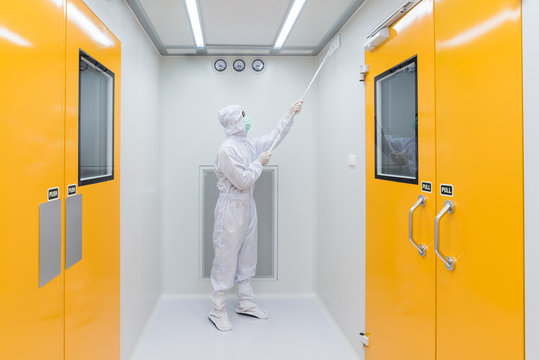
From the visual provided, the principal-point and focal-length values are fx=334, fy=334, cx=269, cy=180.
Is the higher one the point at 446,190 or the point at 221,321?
the point at 446,190

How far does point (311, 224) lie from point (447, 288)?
2022mm

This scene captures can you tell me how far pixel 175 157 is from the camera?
10.5 ft

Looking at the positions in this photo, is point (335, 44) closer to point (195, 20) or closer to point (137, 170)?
point (195, 20)

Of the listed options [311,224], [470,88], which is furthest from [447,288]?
[311,224]

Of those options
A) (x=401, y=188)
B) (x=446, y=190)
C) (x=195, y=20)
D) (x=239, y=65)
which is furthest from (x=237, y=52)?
(x=446, y=190)

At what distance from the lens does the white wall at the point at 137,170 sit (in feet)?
6.69

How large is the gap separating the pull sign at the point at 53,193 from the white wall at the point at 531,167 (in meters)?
1.57

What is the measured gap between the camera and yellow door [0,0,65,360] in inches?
39.0

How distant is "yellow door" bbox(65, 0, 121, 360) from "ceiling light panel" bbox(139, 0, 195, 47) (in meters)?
0.45

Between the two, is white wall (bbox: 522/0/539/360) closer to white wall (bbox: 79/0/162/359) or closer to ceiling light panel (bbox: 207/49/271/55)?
white wall (bbox: 79/0/162/359)

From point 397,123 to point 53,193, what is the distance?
1.59m

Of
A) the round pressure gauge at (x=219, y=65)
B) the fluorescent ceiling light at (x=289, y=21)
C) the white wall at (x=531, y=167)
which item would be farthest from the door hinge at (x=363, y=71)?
the round pressure gauge at (x=219, y=65)

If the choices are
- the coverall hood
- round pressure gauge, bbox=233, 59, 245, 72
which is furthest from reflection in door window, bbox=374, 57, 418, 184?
round pressure gauge, bbox=233, 59, 245, 72

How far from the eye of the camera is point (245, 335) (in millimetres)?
2572
